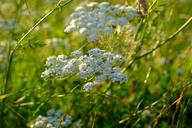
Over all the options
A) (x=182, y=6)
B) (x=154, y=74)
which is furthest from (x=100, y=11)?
(x=182, y=6)

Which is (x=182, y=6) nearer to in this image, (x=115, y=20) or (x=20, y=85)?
(x=20, y=85)

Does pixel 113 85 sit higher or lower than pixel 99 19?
lower

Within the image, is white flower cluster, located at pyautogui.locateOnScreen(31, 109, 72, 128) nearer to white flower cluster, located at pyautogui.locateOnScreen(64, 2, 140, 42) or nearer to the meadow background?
the meadow background

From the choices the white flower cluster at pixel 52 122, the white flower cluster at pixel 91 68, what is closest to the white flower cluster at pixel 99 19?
the white flower cluster at pixel 91 68

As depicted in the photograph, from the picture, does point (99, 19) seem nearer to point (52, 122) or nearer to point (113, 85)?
point (113, 85)

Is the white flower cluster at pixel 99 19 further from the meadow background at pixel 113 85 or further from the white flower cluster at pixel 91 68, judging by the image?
the white flower cluster at pixel 91 68

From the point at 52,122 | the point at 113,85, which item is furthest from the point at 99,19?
the point at 52,122

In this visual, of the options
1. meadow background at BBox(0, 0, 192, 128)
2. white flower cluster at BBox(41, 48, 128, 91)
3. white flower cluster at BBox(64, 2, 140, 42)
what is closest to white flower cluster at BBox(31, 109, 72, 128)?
meadow background at BBox(0, 0, 192, 128)
